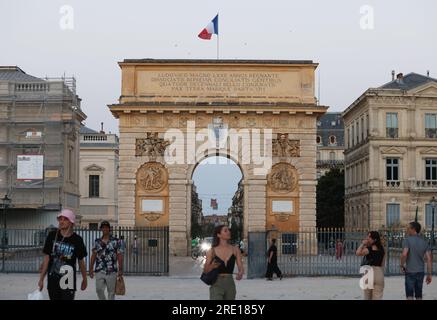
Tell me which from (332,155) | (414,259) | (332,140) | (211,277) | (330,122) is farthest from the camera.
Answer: (330,122)

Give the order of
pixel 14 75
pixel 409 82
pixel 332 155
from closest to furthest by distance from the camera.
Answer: pixel 14 75 < pixel 409 82 < pixel 332 155

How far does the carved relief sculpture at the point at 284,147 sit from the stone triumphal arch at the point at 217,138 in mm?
44

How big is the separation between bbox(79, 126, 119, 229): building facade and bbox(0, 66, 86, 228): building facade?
19.5 m

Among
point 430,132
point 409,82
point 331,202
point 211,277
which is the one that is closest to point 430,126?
point 430,132

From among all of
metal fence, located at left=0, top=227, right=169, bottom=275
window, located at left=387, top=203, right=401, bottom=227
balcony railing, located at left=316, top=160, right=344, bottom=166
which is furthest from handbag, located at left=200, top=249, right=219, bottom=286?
balcony railing, located at left=316, top=160, right=344, bottom=166

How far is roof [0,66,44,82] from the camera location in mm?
44491

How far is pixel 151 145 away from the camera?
35594mm

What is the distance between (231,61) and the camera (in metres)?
35.2

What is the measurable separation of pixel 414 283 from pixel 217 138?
23471mm

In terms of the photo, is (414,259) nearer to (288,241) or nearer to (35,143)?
(288,241)

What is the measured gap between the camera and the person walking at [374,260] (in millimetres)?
11727

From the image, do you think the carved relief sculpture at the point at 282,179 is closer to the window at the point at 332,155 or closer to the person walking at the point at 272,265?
the person walking at the point at 272,265

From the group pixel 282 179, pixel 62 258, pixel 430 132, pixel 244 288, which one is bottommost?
pixel 244 288
